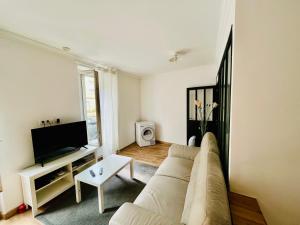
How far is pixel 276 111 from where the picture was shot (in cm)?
88

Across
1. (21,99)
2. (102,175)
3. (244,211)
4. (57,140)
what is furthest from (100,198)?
(21,99)

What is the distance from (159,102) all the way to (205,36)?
8.77 ft

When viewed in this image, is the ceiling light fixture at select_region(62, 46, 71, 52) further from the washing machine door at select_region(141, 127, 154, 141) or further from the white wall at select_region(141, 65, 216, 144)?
the washing machine door at select_region(141, 127, 154, 141)

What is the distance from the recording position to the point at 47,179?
197 cm

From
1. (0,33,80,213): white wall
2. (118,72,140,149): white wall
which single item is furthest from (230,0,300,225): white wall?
(118,72,140,149): white wall

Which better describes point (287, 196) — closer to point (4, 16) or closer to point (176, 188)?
point (176, 188)

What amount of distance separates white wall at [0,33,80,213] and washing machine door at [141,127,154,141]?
7.95 feet

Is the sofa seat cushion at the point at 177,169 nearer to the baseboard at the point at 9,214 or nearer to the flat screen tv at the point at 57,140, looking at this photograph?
the flat screen tv at the point at 57,140

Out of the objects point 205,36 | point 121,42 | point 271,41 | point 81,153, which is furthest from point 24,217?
point 205,36

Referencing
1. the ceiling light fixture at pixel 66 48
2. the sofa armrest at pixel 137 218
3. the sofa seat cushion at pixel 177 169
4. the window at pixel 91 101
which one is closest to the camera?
the sofa armrest at pixel 137 218

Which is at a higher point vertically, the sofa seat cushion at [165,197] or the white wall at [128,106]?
the white wall at [128,106]

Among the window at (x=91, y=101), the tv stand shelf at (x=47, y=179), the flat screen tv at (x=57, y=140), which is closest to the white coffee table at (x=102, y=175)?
the tv stand shelf at (x=47, y=179)

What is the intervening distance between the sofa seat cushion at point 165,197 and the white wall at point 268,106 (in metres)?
0.63

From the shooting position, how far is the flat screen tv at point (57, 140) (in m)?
1.92
